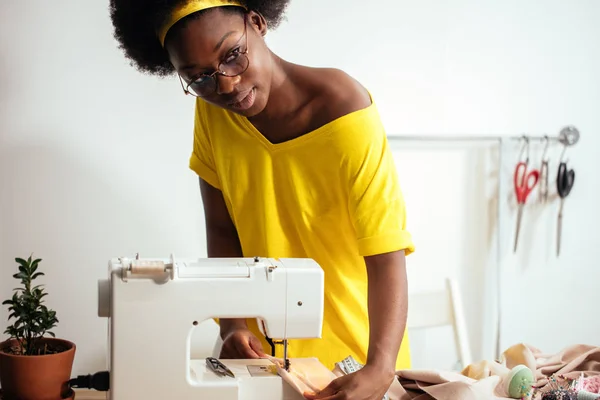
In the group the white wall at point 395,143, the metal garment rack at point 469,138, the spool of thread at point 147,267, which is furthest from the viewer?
the metal garment rack at point 469,138

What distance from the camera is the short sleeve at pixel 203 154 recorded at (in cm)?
154

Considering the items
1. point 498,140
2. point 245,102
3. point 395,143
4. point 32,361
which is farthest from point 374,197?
point 498,140

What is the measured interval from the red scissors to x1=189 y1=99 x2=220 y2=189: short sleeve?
3.66 feet

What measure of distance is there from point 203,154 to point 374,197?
42 cm

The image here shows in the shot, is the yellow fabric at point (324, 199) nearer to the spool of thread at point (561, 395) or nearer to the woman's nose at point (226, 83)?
the woman's nose at point (226, 83)

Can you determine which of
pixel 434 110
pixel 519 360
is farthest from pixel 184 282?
pixel 434 110

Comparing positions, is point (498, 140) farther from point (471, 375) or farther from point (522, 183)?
point (471, 375)

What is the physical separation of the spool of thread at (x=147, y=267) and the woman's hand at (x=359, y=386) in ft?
0.96

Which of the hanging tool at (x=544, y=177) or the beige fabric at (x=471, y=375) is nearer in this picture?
the beige fabric at (x=471, y=375)

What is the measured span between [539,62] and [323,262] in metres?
1.22

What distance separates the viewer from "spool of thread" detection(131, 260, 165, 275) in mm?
1127

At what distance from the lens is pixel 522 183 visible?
2.32 metres

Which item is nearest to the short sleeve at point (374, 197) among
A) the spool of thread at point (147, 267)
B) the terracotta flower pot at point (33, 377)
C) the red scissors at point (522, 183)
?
the spool of thread at point (147, 267)

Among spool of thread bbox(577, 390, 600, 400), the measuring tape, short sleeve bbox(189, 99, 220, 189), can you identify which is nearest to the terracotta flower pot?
short sleeve bbox(189, 99, 220, 189)
